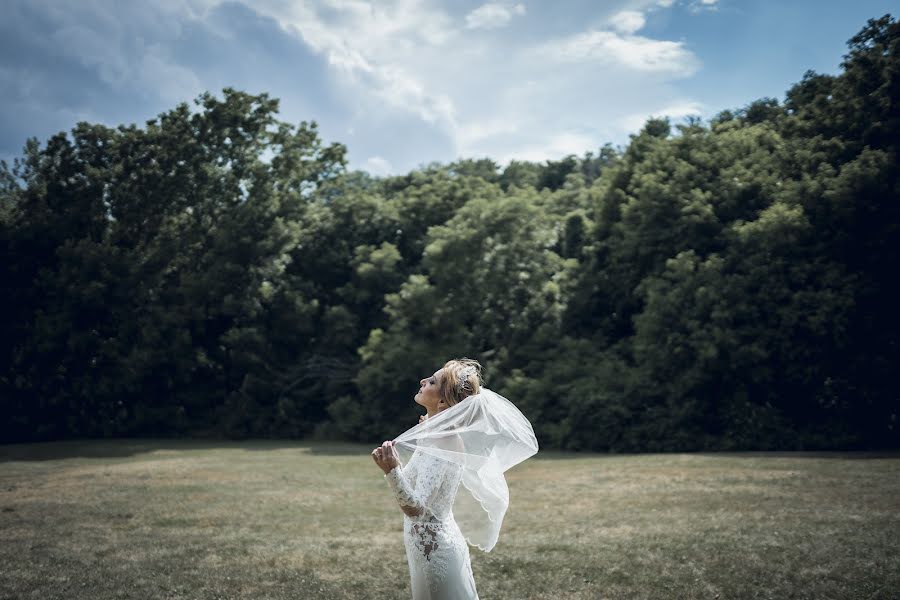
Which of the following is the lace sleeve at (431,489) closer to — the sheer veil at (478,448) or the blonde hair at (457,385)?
the sheer veil at (478,448)

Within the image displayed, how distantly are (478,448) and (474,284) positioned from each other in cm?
2558

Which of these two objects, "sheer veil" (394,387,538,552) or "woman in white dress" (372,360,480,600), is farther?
"sheer veil" (394,387,538,552)

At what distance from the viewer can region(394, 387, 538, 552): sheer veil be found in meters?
4.82

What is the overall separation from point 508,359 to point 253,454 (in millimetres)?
11162

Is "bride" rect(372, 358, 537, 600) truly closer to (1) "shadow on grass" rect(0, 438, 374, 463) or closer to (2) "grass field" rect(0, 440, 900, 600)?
(2) "grass field" rect(0, 440, 900, 600)

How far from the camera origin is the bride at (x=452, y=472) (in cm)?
459

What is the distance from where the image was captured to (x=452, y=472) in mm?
4742

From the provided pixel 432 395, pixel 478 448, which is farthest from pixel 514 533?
pixel 432 395

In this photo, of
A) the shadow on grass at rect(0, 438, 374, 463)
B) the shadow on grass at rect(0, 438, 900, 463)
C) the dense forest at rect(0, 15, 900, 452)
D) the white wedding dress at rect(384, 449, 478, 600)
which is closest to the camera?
the white wedding dress at rect(384, 449, 478, 600)

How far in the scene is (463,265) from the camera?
3022 cm

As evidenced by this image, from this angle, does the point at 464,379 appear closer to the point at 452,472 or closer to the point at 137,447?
the point at 452,472

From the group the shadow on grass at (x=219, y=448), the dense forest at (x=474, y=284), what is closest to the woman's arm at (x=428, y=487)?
the shadow on grass at (x=219, y=448)

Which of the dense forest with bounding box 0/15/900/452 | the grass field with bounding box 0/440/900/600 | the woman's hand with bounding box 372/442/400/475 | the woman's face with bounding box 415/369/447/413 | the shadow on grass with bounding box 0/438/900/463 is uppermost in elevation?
the dense forest with bounding box 0/15/900/452

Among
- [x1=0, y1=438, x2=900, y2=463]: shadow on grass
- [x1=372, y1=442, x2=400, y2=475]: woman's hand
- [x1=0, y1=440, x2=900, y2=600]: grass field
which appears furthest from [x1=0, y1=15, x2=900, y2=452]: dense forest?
[x1=372, y1=442, x2=400, y2=475]: woman's hand
